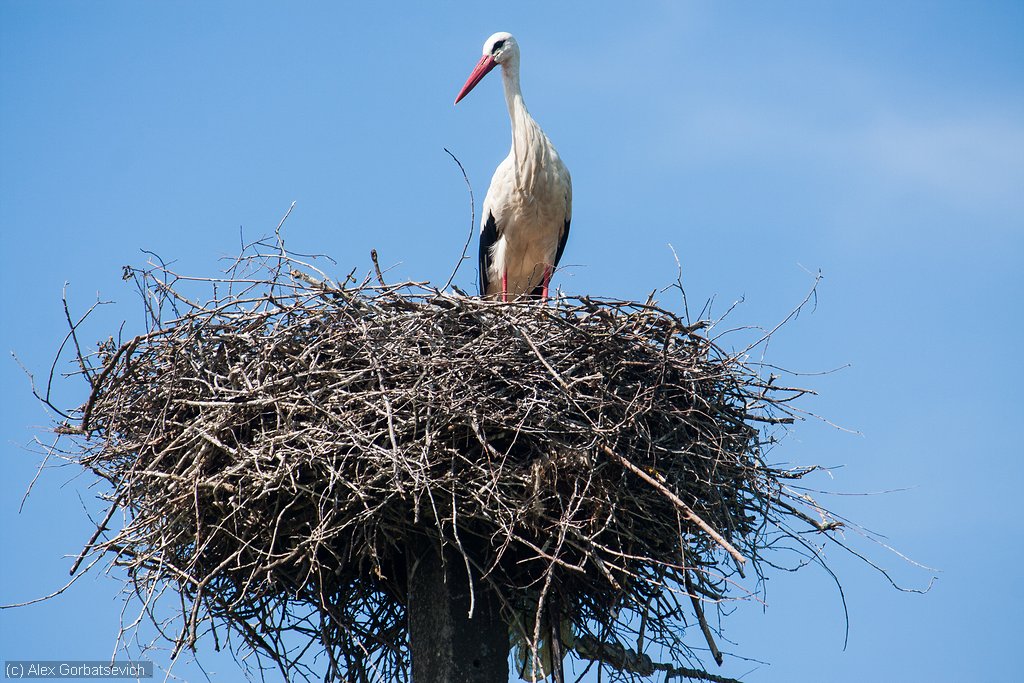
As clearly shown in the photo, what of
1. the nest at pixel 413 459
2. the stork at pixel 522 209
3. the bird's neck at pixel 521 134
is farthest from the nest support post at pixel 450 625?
the bird's neck at pixel 521 134

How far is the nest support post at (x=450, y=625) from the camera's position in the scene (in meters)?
4.04

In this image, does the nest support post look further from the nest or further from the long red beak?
the long red beak

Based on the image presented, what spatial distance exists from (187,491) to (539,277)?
3.04 metres

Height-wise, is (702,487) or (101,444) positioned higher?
(101,444)

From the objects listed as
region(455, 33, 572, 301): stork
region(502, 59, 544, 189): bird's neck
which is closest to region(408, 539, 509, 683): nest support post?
region(455, 33, 572, 301): stork

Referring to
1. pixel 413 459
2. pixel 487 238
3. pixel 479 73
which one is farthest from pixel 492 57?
pixel 413 459

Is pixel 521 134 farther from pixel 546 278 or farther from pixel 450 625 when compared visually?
pixel 450 625

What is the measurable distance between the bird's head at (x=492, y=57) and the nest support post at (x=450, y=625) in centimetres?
333

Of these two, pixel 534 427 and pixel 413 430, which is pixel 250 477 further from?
pixel 534 427

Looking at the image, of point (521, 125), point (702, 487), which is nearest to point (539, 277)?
point (521, 125)

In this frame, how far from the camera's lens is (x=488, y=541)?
4148 mm

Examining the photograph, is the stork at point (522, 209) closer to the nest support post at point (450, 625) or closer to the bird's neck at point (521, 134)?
the bird's neck at point (521, 134)

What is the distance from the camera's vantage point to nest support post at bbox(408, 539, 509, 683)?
4.04m

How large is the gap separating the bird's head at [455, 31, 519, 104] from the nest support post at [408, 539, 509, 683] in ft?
10.9
